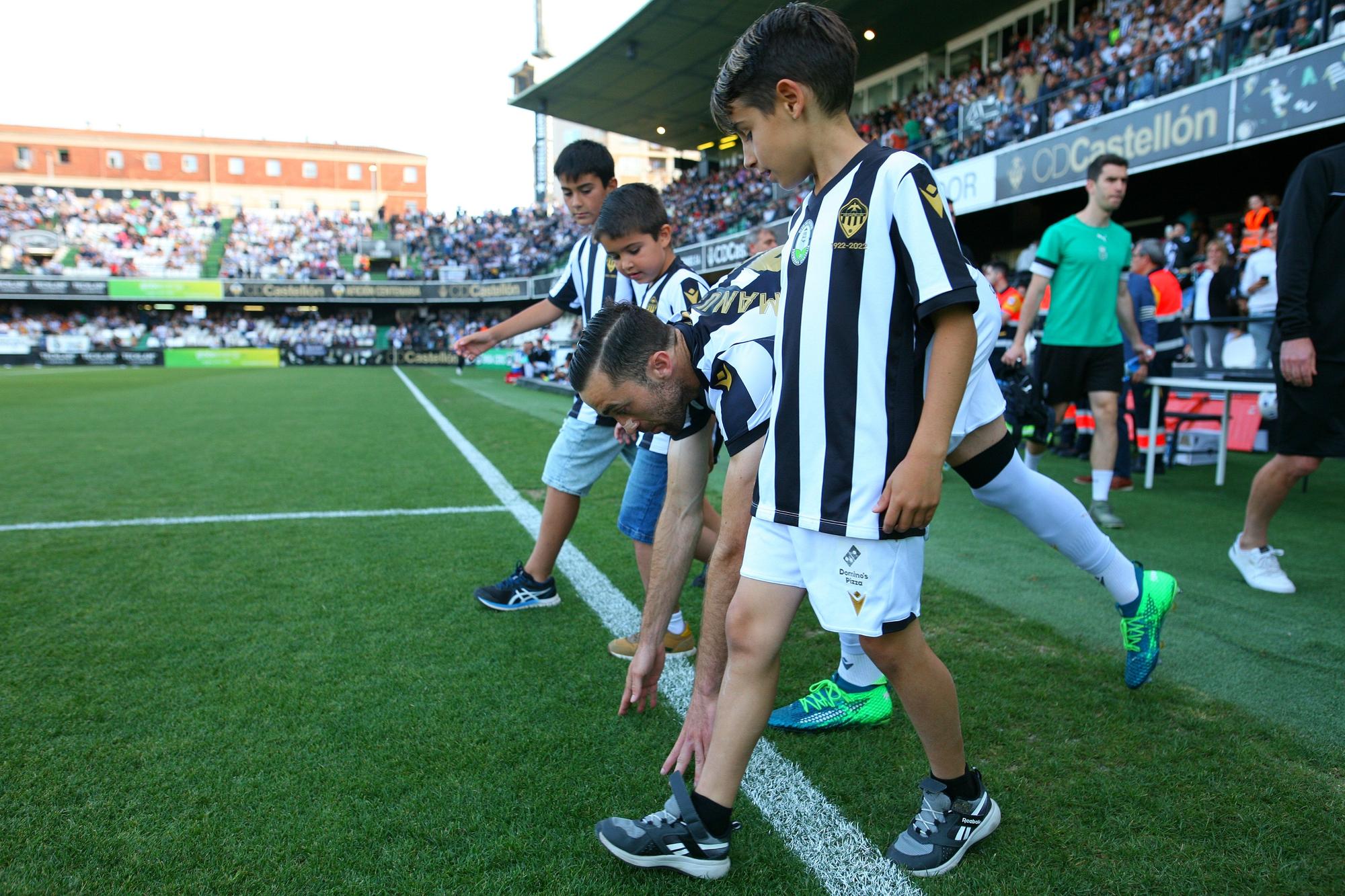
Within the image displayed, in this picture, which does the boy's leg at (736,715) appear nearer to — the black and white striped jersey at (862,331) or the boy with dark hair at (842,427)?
the boy with dark hair at (842,427)

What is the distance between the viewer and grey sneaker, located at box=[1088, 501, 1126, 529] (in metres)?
4.93

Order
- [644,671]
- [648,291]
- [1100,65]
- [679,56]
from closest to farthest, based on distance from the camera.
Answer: [644,671]
[648,291]
[1100,65]
[679,56]

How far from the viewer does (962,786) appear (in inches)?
70.4

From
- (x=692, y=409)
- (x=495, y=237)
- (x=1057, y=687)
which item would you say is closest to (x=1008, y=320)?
(x=1057, y=687)

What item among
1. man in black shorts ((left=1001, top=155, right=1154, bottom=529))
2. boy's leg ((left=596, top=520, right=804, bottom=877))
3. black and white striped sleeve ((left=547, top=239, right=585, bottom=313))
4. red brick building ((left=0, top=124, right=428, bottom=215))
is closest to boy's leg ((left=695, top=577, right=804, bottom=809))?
boy's leg ((left=596, top=520, right=804, bottom=877))

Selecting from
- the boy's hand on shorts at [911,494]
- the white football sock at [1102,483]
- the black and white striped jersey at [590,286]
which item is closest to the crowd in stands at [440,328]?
the white football sock at [1102,483]

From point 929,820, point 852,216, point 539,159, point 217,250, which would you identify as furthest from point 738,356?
point 217,250

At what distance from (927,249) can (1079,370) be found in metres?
4.07

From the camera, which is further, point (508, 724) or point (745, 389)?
point (508, 724)

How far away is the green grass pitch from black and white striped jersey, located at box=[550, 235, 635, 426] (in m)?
0.88

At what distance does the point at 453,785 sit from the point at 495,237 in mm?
47097

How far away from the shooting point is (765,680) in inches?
67.5

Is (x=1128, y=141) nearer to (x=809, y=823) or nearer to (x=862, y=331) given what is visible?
(x=862, y=331)

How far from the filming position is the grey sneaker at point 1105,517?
4.93m
